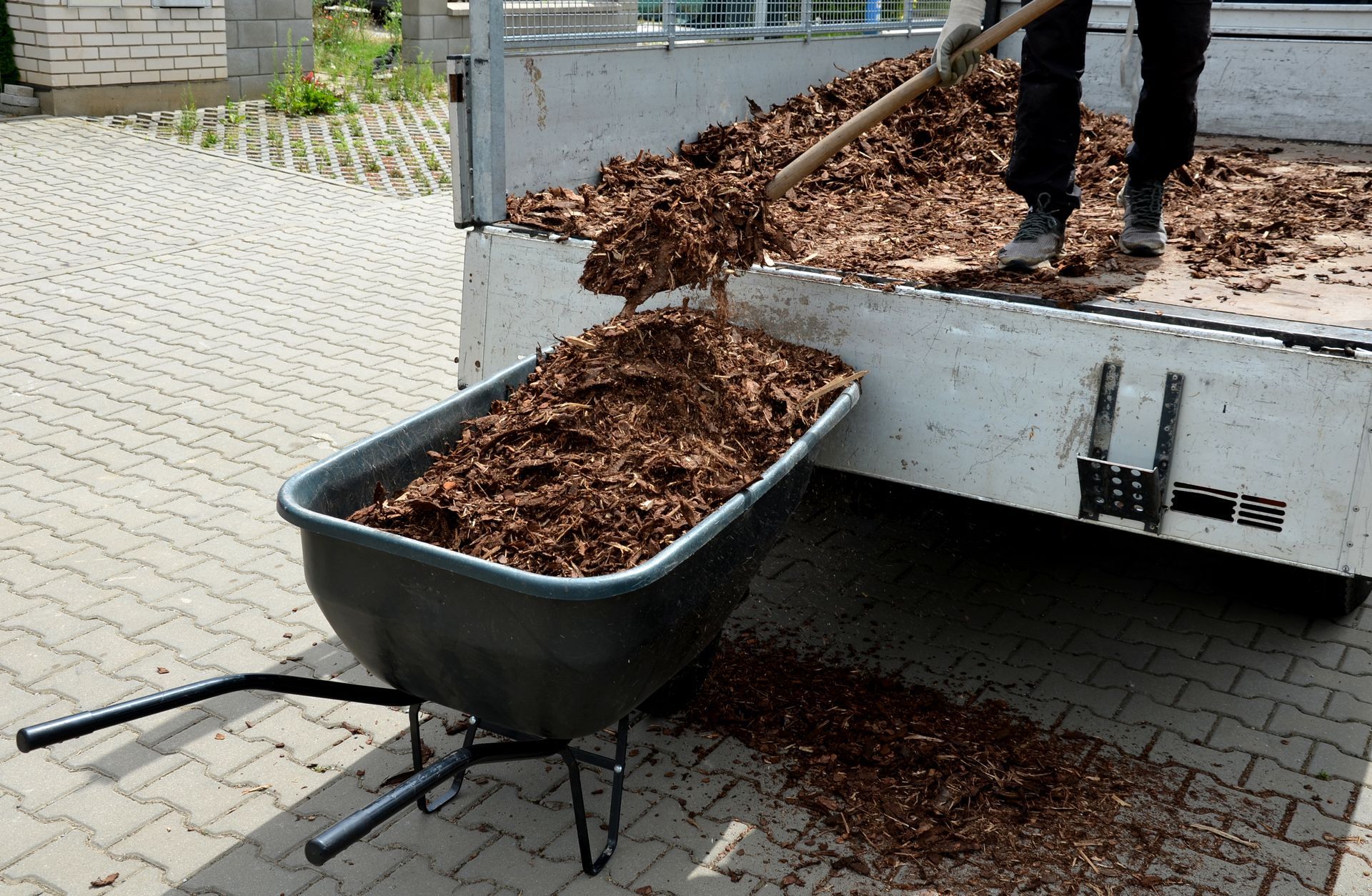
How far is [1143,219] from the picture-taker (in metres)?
3.84

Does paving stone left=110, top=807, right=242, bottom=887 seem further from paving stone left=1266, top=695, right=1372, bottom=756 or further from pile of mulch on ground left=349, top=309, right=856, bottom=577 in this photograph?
paving stone left=1266, top=695, right=1372, bottom=756

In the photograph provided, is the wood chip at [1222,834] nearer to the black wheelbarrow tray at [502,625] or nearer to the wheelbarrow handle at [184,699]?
the black wheelbarrow tray at [502,625]

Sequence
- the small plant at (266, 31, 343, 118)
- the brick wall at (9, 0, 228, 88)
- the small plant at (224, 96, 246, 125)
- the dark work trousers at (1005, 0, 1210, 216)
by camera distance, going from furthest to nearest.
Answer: the small plant at (266, 31, 343, 118) < the small plant at (224, 96, 246, 125) < the brick wall at (9, 0, 228, 88) < the dark work trousers at (1005, 0, 1210, 216)

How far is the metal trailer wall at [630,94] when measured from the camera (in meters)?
3.80

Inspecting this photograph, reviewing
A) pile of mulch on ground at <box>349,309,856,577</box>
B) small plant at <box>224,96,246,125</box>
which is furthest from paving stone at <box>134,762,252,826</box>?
small plant at <box>224,96,246,125</box>

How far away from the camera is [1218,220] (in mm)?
4254

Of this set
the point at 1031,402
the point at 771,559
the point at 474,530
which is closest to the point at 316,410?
the point at 771,559

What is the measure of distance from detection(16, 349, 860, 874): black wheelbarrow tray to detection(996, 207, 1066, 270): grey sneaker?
40.7 inches

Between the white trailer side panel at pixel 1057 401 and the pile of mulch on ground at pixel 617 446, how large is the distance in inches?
6.1

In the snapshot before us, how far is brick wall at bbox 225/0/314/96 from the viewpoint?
12.1m

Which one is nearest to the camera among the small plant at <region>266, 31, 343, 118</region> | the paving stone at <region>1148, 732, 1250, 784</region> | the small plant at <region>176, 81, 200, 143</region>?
the paving stone at <region>1148, 732, 1250, 784</region>

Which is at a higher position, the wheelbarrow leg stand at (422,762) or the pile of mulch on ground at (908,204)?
the pile of mulch on ground at (908,204)

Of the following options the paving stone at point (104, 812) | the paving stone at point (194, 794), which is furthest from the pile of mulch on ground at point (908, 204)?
the paving stone at point (104, 812)

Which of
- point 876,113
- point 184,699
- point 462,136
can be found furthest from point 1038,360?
point 184,699
